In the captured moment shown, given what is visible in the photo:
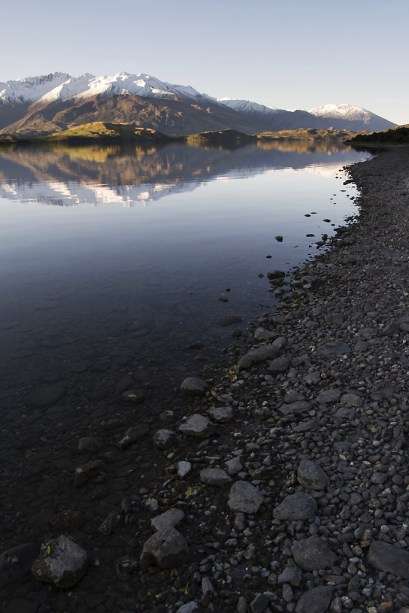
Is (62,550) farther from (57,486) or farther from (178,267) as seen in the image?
(178,267)

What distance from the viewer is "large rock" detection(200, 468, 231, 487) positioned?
10.2m

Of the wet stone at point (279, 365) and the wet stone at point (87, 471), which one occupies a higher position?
the wet stone at point (279, 365)

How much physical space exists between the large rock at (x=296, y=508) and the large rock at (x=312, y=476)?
1.19 ft

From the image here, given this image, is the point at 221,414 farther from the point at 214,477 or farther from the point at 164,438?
the point at 214,477

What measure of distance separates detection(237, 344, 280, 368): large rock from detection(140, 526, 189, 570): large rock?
25.8 ft

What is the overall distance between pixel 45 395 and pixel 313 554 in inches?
410

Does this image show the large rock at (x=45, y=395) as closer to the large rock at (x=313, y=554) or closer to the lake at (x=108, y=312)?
the lake at (x=108, y=312)

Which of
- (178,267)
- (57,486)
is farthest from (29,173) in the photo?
(57,486)

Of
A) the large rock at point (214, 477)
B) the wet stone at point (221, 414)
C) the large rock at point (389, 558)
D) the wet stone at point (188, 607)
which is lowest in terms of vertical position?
the wet stone at point (188, 607)

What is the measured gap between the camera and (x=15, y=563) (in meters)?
8.64

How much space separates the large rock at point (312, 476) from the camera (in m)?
9.37

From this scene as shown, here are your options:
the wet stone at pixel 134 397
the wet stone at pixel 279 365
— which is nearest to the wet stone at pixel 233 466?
the wet stone at pixel 134 397

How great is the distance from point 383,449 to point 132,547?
255 inches

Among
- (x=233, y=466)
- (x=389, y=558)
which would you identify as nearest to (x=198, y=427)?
(x=233, y=466)
